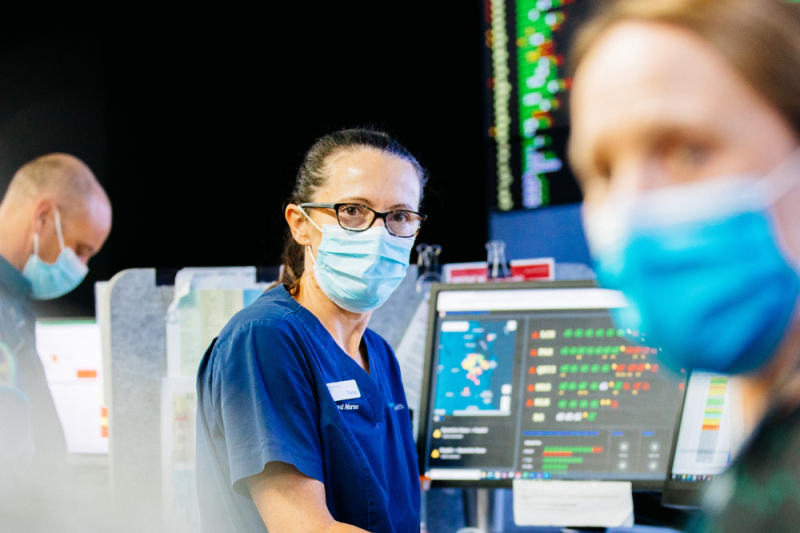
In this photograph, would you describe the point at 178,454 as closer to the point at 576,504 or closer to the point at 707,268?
the point at 576,504

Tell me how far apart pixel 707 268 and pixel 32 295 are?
77.4 inches

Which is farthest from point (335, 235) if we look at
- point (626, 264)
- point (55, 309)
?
point (55, 309)

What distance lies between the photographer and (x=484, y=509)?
1255 mm

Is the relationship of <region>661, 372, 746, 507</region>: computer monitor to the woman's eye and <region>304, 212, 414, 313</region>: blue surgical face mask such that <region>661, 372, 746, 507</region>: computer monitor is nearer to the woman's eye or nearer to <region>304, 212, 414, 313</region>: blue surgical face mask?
<region>304, 212, 414, 313</region>: blue surgical face mask

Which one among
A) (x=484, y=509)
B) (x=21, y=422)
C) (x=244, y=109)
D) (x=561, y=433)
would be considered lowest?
(x=484, y=509)

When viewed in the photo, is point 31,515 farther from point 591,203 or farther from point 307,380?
point 591,203

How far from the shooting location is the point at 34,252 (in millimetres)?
1738

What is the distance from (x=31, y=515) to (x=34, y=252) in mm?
1284

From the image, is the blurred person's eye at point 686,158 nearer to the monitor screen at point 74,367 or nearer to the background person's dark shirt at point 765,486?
the background person's dark shirt at point 765,486

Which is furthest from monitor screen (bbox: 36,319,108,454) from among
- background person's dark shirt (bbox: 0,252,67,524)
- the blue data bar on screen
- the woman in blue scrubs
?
the blue data bar on screen

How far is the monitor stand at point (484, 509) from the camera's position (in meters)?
1.25

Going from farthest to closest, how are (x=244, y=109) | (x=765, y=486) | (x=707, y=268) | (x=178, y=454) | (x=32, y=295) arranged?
(x=244, y=109)
(x=32, y=295)
(x=178, y=454)
(x=707, y=268)
(x=765, y=486)

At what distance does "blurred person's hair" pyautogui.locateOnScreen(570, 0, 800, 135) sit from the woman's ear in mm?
848

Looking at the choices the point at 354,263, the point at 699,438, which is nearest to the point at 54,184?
the point at 354,263
